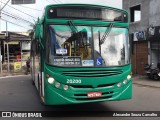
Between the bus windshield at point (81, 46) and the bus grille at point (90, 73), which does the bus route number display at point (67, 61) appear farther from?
the bus grille at point (90, 73)

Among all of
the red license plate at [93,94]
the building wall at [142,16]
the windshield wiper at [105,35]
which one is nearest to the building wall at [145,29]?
the building wall at [142,16]

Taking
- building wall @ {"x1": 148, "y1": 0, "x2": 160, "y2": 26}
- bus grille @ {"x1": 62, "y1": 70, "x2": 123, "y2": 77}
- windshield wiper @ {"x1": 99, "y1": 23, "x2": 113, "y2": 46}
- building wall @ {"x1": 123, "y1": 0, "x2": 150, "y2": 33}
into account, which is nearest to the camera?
bus grille @ {"x1": 62, "y1": 70, "x2": 123, "y2": 77}

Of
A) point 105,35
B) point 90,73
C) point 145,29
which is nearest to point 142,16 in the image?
point 145,29

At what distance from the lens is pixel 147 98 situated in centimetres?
1263

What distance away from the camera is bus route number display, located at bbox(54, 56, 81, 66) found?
27.0 ft

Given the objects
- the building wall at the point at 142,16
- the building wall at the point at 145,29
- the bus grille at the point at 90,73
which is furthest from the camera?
the building wall at the point at 142,16

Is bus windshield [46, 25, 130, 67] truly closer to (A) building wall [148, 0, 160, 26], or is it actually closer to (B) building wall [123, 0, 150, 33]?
(A) building wall [148, 0, 160, 26]

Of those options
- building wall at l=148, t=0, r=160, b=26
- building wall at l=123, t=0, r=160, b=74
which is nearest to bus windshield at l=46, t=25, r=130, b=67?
building wall at l=123, t=0, r=160, b=74

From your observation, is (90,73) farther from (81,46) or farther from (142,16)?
(142,16)

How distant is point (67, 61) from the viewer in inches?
325

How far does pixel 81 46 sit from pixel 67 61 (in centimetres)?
57

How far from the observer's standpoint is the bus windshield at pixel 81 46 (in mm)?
8273

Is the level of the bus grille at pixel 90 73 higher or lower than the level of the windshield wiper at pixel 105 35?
lower

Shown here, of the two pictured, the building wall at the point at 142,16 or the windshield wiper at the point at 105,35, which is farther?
the building wall at the point at 142,16
